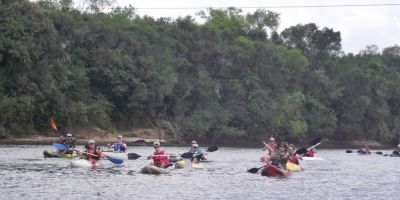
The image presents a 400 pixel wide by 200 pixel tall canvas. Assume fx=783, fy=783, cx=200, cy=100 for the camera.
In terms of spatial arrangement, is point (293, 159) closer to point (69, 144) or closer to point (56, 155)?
point (69, 144)

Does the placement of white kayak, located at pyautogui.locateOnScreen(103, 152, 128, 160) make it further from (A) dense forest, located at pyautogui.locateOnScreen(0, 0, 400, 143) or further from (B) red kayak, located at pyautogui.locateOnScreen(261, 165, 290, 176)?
(A) dense forest, located at pyautogui.locateOnScreen(0, 0, 400, 143)

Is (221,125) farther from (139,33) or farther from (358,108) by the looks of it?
(358,108)

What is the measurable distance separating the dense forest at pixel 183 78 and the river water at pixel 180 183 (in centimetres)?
2526

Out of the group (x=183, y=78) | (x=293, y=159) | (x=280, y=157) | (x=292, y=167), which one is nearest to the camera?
(x=280, y=157)

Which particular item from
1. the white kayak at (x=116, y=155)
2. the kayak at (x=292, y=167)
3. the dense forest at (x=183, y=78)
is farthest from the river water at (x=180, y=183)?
the dense forest at (x=183, y=78)

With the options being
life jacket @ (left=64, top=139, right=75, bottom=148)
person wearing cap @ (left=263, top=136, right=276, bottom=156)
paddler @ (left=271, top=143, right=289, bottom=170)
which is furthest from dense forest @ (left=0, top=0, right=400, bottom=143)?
paddler @ (left=271, top=143, right=289, bottom=170)

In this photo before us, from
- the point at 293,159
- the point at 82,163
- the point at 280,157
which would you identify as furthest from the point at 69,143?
the point at 280,157

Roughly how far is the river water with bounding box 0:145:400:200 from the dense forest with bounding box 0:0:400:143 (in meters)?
25.3

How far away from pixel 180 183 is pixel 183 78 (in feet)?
177

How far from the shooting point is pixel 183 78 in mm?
86812

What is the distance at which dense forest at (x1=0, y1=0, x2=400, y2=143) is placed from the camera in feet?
227

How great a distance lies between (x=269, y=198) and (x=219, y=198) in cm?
184

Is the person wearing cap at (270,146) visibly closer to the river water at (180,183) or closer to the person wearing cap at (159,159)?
the river water at (180,183)

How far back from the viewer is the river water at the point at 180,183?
28562 mm
